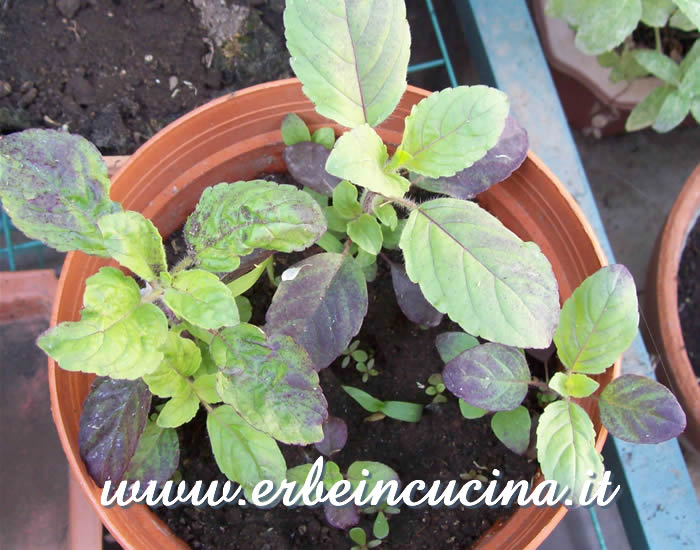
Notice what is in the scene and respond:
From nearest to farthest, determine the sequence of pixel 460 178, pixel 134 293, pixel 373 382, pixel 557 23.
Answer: pixel 134 293
pixel 460 178
pixel 373 382
pixel 557 23

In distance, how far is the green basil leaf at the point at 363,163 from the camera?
2.58 feet

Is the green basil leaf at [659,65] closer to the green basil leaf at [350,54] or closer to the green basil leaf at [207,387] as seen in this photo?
the green basil leaf at [350,54]

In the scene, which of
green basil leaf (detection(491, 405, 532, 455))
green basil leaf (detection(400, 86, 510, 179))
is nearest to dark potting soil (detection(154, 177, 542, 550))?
green basil leaf (detection(491, 405, 532, 455))

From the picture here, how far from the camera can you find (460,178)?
1120 millimetres

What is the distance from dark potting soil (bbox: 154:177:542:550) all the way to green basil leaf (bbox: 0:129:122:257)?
0.38 metres

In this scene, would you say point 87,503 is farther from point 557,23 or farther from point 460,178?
point 557,23

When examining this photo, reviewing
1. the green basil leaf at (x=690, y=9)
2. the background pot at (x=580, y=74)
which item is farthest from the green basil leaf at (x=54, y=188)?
the background pot at (x=580, y=74)

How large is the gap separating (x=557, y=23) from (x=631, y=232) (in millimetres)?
693

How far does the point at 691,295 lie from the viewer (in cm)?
177

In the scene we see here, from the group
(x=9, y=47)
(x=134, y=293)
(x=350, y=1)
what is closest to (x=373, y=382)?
(x=134, y=293)

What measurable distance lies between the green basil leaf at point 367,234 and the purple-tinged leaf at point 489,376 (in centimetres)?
21

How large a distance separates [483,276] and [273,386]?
1.00ft

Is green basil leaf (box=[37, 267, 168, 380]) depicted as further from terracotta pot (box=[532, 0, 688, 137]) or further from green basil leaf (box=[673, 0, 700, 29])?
terracotta pot (box=[532, 0, 688, 137])

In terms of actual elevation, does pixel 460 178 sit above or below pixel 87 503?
above
